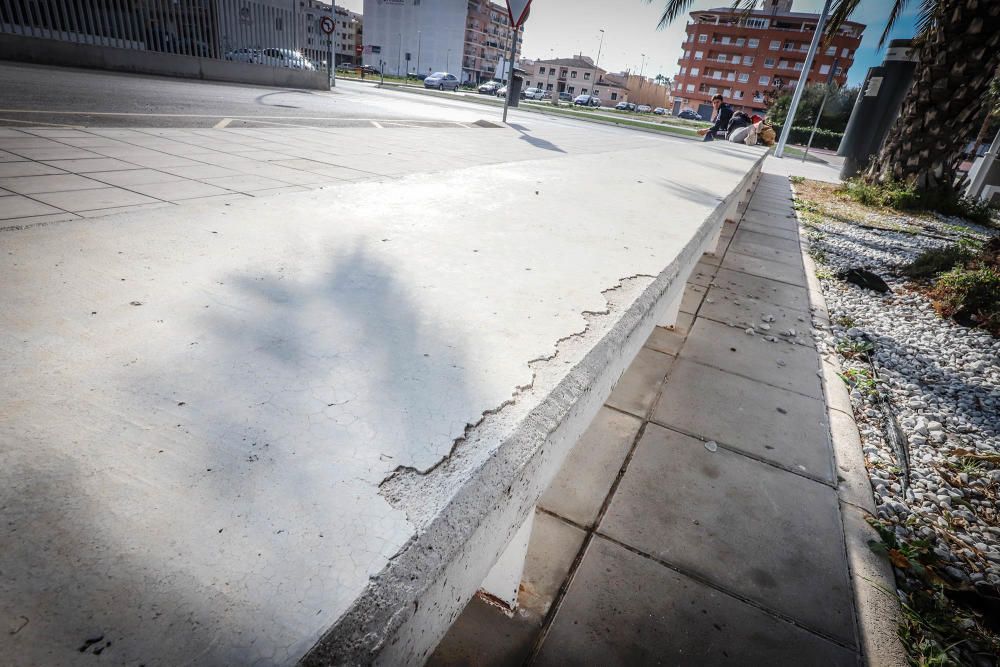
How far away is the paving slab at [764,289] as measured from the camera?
13.6 ft

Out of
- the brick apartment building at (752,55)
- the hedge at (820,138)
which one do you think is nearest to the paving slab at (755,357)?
the hedge at (820,138)

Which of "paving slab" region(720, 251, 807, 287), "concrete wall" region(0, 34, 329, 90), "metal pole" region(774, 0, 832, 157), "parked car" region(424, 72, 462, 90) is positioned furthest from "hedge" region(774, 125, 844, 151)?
"paving slab" region(720, 251, 807, 287)

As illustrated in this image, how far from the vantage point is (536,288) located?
212cm

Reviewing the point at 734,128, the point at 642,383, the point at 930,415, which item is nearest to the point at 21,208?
the point at 642,383

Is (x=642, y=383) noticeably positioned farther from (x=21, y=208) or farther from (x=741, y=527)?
(x=21, y=208)

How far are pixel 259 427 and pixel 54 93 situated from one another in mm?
8771

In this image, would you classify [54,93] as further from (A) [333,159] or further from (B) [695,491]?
(B) [695,491]

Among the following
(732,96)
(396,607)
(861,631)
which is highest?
(732,96)

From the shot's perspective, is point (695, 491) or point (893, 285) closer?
point (695, 491)

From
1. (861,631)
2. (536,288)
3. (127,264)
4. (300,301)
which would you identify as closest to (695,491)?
(861,631)

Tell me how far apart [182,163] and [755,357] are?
14.8 ft

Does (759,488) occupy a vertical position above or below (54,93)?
below

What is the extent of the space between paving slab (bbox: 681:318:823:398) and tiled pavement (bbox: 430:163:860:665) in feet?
0.06

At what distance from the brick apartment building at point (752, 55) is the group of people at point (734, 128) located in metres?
49.4
